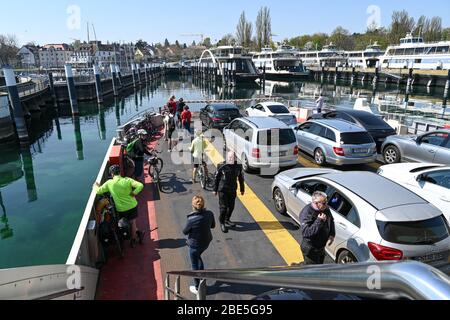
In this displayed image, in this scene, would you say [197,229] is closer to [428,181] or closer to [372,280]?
[372,280]

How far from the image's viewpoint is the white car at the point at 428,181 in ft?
23.1

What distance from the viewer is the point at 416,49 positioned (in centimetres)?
6856

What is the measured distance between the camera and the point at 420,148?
431 inches

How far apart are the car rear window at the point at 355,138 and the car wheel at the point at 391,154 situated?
1.47 metres

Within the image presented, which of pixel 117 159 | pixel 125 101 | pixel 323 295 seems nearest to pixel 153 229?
pixel 117 159

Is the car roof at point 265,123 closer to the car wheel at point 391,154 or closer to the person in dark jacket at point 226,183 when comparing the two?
the person in dark jacket at point 226,183

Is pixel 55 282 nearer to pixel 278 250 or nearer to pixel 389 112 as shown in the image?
pixel 278 250

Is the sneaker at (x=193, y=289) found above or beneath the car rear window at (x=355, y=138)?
beneath

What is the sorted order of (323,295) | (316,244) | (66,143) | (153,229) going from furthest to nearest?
(66,143), (153,229), (316,244), (323,295)

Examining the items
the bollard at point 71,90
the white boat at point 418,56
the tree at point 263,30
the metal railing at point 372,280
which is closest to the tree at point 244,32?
the tree at point 263,30

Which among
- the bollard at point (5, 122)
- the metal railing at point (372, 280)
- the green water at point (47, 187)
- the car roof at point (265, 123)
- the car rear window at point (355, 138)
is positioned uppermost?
the metal railing at point (372, 280)

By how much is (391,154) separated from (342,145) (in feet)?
8.35

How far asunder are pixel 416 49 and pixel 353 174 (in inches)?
3007

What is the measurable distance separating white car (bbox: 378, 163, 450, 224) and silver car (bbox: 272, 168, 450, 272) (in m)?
1.99
